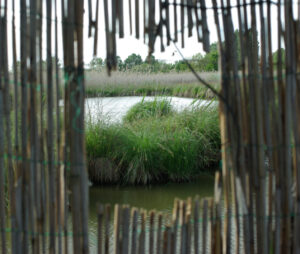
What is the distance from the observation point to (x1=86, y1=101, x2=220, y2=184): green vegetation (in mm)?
5477

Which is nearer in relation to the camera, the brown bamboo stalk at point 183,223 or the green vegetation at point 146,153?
the brown bamboo stalk at point 183,223

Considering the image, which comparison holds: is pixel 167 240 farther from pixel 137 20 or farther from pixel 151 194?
pixel 151 194

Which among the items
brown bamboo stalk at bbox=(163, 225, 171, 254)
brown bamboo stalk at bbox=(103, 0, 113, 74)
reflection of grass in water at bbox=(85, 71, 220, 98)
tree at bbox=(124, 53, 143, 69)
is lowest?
brown bamboo stalk at bbox=(163, 225, 171, 254)

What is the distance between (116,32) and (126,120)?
483cm

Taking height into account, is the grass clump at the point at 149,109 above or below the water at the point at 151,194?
above

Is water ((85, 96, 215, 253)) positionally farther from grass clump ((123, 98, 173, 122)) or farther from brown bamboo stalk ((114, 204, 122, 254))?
brown bamboo stalk ((114, 204, 122, 254))

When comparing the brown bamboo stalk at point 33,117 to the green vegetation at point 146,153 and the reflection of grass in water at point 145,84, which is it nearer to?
the green vegetation at point 146,153

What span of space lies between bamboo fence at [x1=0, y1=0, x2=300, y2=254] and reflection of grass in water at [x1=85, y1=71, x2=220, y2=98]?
4.57m

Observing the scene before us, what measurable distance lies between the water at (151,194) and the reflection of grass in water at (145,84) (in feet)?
5.14

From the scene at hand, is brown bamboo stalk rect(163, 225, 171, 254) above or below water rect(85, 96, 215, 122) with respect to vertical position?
below

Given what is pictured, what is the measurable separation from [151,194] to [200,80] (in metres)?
3.47

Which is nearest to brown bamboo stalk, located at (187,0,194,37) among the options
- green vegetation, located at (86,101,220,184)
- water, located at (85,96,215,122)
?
green vegetation, located at (86,101,220,184)

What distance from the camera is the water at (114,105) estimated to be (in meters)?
5.95

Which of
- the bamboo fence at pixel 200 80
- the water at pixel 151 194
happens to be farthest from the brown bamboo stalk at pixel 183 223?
the water at pixel 151 194
